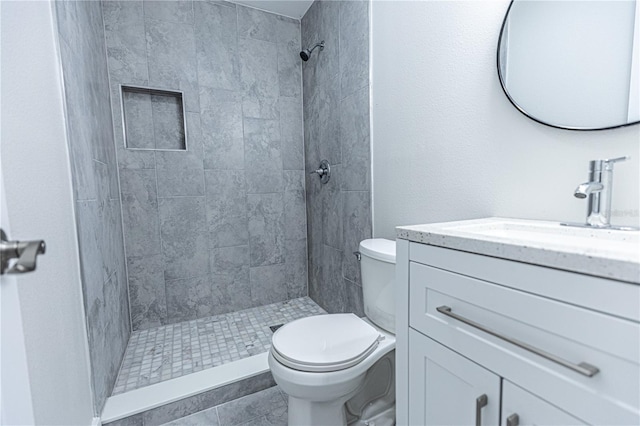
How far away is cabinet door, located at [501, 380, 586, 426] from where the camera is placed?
487 millimetres

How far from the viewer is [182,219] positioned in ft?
6.92

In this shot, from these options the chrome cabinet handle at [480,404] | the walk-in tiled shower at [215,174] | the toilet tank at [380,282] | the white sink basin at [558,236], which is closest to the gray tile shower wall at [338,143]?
the walk-in tiled shower at [215,174]

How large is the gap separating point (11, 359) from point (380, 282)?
106cm

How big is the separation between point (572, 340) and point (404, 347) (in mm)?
423

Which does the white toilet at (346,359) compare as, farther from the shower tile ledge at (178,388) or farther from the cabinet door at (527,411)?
the cabinet door at (527,411)

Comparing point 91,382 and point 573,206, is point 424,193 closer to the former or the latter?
point 573,206

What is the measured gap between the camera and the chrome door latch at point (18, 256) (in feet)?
1.34

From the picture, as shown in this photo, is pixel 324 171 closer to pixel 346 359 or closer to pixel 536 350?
pixel 346 359

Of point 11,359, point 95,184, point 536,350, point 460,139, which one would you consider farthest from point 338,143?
point 11,359

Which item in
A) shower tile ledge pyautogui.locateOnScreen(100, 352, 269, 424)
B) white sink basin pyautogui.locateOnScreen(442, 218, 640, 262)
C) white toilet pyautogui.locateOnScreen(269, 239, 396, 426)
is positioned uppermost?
white sink basin pyautogui.locateOnScreen(442, 218, 640, 262)

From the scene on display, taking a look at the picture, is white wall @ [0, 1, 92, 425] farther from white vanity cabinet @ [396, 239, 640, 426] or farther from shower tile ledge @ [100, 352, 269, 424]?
white vanity cabinet @ [396, 239, 640, 426]

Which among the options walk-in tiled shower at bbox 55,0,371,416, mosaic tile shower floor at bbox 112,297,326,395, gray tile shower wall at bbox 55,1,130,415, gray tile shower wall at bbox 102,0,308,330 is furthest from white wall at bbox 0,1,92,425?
gray tile shower wall at bbox 102,0,308,330

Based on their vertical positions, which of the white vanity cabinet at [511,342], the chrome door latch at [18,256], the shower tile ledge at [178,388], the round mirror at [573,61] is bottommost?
the shower tile ledge at [178,388]

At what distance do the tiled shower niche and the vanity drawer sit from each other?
2.06 metres
